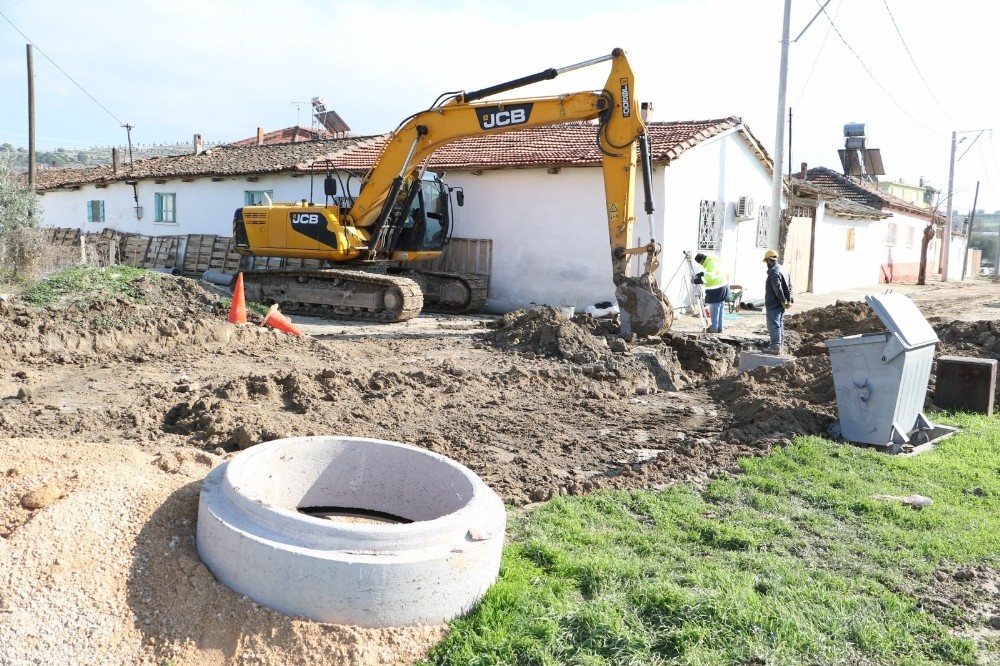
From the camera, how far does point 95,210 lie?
86.2 ft

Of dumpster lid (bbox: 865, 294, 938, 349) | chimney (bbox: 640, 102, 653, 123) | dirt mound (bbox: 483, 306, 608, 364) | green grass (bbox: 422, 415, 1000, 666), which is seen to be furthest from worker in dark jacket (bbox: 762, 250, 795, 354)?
chimney (bbox: 640, 102, 653, 123)

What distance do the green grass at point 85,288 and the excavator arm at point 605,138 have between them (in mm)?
4372

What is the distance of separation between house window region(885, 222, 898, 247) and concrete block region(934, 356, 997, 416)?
26594 millimetres

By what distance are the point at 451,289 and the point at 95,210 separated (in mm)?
15723

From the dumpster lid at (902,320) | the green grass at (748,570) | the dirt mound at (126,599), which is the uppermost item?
the dumpster lid at (902,320)

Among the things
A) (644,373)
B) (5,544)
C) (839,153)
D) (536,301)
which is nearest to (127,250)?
(536,301)

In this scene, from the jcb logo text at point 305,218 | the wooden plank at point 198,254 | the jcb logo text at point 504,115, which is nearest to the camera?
the jcb logo text at point 504,115

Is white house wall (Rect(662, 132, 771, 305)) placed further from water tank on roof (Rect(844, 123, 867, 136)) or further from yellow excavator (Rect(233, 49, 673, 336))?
water tank on roof (Rect(844, 123, 867, 136))

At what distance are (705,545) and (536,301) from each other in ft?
41.2

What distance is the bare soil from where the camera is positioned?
3.50 meters

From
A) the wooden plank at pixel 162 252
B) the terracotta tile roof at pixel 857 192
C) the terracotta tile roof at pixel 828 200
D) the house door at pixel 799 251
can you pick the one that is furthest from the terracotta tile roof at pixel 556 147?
the terracotta tile roof at pixel 857 192

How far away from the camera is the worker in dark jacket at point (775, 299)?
11.4 m

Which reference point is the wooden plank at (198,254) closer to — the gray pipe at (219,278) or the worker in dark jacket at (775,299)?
the gray pipe at (219,278)

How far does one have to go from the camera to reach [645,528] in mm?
5090
